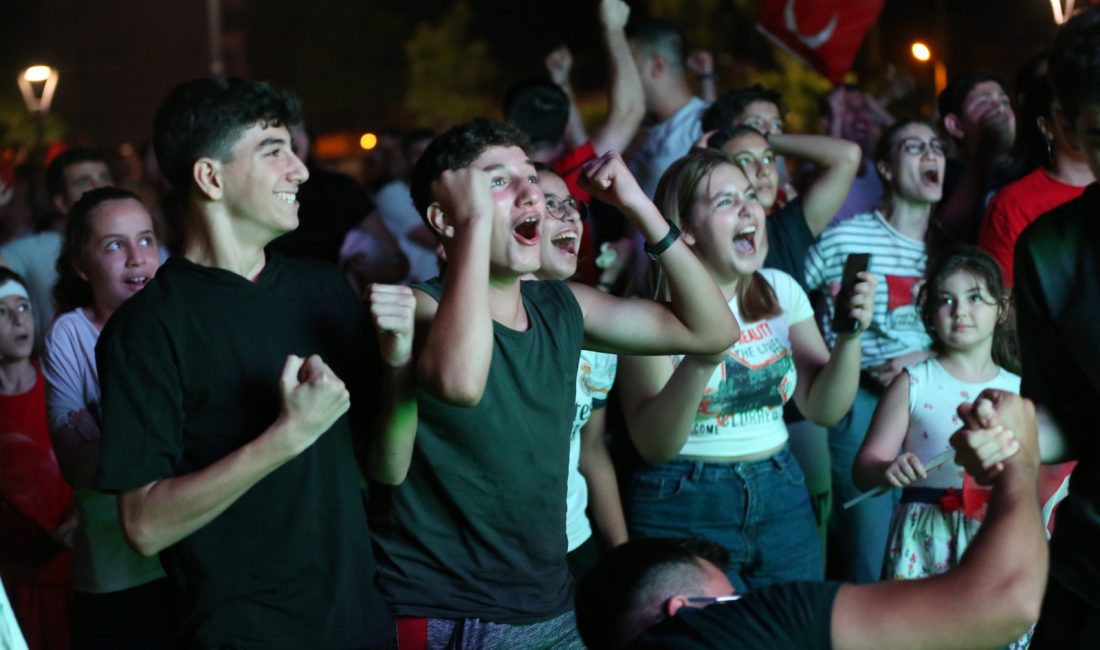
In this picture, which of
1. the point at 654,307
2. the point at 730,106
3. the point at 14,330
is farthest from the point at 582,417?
the point at 730,106

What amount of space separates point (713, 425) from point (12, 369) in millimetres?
2652

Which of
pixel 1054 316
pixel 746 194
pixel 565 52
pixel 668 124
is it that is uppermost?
pixel 565 52

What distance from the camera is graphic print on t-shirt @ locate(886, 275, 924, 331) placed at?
5.54 metres

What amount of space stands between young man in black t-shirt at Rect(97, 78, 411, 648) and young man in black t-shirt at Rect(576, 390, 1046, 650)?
2.66ft

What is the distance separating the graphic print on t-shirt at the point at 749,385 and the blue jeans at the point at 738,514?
0.53 feet

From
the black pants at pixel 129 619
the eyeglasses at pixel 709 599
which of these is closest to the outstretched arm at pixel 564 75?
the black pants at pixel 129 619

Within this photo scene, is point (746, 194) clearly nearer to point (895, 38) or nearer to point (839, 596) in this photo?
point (839, 596)

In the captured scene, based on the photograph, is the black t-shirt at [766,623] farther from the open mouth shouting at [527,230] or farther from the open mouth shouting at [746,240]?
the open mouth shouting at [746,240]

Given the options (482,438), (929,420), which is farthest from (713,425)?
(482,438)

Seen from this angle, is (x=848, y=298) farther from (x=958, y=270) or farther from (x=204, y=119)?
(x=204, y=119)

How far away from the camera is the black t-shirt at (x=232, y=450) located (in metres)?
2.71

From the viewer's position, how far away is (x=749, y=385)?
4281 mm

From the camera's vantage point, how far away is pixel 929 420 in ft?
14.4

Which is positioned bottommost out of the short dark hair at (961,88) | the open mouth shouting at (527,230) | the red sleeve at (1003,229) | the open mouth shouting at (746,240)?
the open mouth shouting at (527,230)
